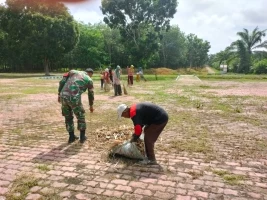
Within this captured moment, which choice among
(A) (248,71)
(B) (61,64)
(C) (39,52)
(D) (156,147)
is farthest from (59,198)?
(B) (61,64)

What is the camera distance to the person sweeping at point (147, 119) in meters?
4.50

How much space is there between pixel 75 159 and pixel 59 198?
4.75ft

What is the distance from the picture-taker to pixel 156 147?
580 centimetres

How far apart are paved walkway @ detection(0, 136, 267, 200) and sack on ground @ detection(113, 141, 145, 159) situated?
25 cm

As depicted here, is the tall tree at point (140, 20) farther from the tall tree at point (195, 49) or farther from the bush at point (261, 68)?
the tall tree at point (195, 49)

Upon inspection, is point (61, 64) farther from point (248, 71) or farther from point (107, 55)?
point (248, 71)

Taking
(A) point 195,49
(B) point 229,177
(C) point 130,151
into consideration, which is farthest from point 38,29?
(A) point 195,49

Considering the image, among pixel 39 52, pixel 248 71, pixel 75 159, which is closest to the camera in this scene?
pixel 75 159

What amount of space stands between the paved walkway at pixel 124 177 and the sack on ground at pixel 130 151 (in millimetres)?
253

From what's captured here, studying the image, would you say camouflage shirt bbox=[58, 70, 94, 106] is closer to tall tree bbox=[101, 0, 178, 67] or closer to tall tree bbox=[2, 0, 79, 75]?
tall tree bbox=[2, 0, 79, 75]

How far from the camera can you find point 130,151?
4902mm

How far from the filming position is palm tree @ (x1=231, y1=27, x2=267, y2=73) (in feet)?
143

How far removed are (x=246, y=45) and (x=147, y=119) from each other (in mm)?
44721

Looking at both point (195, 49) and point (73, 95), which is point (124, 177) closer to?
point (73, 95)
